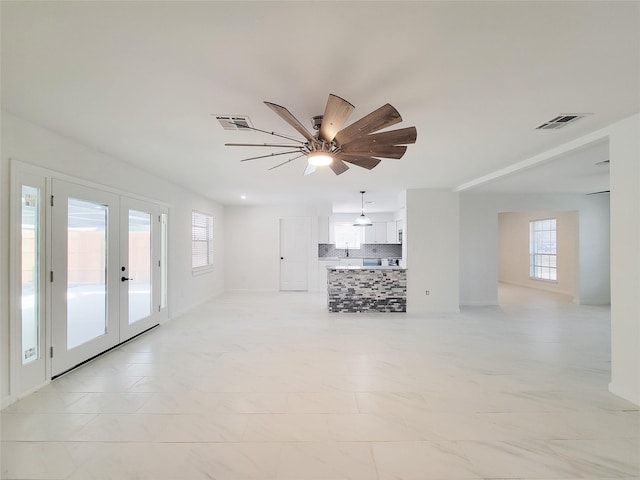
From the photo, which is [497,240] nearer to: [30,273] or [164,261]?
[164,261]

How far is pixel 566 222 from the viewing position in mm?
7547

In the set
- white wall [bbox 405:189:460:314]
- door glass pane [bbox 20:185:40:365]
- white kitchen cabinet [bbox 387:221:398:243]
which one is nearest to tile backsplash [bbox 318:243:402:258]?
white kitchen cabinet [bbox 387:221:398:243]

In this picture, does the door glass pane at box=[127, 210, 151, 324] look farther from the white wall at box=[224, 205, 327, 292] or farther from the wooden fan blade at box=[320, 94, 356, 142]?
the white wall at box=[224, 205, 327, 292]

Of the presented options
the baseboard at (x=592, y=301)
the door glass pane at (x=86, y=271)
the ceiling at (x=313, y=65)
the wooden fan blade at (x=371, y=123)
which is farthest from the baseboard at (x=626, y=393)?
the door glass pane at (x=86, y=271)

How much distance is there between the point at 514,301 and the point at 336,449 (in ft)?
21.9

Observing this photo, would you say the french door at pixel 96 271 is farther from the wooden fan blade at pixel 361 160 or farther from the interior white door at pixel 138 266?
the wooden fan blade at pixel 361 160

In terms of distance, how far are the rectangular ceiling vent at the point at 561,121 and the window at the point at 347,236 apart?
8666mm

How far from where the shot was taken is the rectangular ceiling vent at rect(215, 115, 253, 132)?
2369 millimetres

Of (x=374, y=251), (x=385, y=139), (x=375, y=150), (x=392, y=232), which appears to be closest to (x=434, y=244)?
(x=374, y=251)

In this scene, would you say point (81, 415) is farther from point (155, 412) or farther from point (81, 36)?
point (81, 36)

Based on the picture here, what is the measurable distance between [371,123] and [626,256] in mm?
2602

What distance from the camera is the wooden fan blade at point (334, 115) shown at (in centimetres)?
161

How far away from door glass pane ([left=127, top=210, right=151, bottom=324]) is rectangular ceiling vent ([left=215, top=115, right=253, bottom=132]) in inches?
95.1

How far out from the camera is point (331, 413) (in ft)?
7.67
